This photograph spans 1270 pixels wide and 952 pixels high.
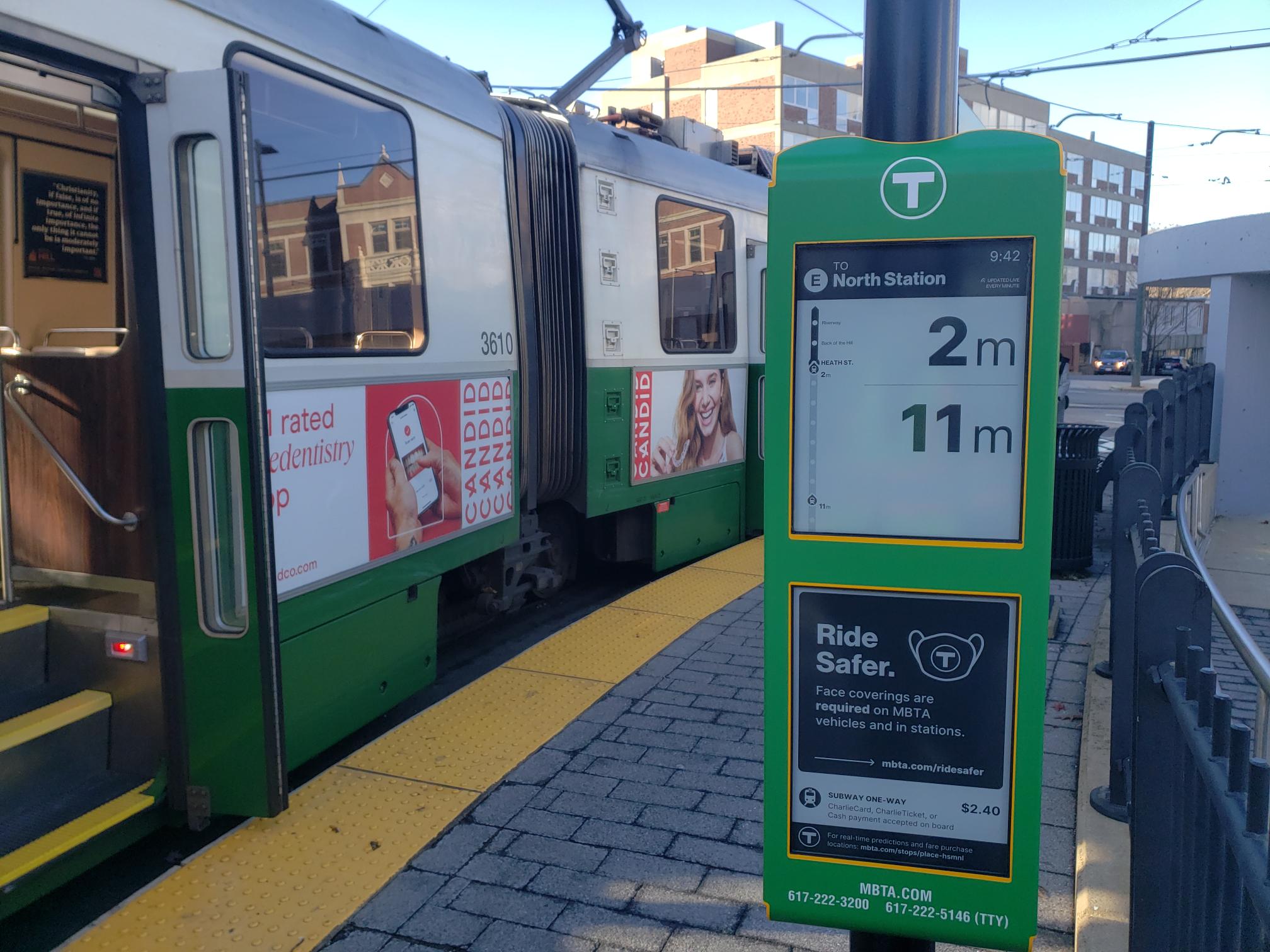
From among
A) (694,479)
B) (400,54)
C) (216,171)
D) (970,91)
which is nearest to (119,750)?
(216,171)

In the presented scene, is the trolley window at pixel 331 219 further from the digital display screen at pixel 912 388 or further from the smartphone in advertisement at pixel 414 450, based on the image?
the digital display screen at pixel 912 388

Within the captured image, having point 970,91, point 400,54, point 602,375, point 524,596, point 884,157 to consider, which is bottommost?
point 524,596

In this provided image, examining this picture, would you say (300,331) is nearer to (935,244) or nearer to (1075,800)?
(935,244)

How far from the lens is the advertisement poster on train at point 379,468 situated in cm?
376

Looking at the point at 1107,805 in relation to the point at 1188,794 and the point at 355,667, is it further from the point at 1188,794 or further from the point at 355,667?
the point at 355,667

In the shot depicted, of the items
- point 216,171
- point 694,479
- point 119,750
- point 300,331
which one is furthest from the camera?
point 694,479

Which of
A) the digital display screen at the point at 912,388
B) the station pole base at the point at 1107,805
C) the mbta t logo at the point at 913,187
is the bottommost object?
the station pole base at the point at 1107,805

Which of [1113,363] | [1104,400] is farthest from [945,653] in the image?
[1113,363]

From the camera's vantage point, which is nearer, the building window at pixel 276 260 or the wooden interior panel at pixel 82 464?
the wooden interior panel at pixel 82 464

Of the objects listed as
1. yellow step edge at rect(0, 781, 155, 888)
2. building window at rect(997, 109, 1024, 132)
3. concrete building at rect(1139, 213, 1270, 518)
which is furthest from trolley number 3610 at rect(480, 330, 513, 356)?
building window at rect(997, 109, 1024, 132)

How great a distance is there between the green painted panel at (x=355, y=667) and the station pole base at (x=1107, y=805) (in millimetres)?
2804

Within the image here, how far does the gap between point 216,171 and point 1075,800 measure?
3.62 m

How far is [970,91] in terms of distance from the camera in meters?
53.8

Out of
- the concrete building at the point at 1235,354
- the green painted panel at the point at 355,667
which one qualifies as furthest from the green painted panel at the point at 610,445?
the concrete building at the point at 1235,354
